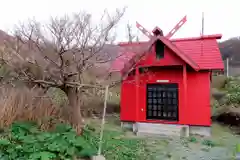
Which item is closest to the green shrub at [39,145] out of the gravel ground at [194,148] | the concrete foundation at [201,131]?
the gravel ground at [194,148]

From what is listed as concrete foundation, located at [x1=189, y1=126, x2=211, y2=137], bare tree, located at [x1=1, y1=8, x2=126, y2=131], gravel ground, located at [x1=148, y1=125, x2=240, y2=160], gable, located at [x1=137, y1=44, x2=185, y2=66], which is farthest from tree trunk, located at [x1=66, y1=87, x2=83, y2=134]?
concrete foundation, located at [x1=189, y1=126, x2=211, y2=137]

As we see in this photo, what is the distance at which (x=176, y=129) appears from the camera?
9.20 m

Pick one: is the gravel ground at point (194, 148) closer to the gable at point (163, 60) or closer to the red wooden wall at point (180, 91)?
the red wooden wall at point (180, 91)

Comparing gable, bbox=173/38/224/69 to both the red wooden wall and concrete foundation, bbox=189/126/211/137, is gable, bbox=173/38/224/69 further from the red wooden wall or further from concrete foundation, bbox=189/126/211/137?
concrete foundation, bbox=189/126/211/137

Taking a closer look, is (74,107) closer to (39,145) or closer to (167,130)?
(39,145)

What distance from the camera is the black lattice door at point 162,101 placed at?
9602 millimetres

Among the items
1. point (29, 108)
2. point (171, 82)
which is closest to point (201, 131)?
point (171, 82)

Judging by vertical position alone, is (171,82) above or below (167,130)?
above

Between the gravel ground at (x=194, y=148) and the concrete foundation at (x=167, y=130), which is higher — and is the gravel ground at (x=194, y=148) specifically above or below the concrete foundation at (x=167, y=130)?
below

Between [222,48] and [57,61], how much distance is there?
28.5 meters

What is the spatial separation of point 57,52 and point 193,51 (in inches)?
247

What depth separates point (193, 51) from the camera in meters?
9.85

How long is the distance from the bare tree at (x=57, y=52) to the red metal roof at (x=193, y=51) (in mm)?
1785

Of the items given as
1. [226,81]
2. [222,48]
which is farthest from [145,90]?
[222,48]
